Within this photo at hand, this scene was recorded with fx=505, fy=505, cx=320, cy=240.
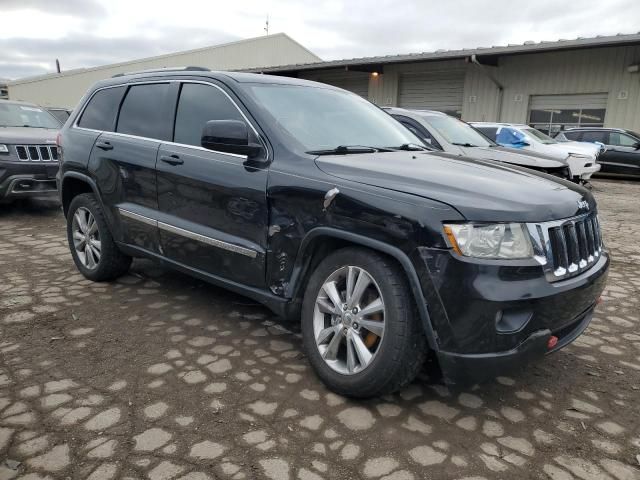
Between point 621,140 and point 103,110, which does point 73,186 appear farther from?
point 621,140

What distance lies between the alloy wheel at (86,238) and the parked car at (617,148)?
1388cm

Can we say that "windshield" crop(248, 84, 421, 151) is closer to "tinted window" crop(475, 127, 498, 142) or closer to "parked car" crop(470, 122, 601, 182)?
"parked car" crop(470, 122, 601, 182)

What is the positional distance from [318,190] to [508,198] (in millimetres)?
978

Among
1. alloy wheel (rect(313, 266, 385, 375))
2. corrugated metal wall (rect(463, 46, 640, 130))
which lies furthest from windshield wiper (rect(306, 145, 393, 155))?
corrugated metal wall (rect(463, 46, 640, 130))

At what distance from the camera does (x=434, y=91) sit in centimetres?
2031

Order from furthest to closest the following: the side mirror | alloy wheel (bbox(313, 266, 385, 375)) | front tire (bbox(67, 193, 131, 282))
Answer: front tire (bbox(67, 193, 131, 282)) < the side mirror < alloy wheel (bbox(313, 266, 385, 375))

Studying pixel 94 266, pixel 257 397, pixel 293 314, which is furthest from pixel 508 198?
pixel 94 266

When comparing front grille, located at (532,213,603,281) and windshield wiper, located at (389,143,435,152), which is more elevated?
windshield wiper, located at (389,143,435,152)

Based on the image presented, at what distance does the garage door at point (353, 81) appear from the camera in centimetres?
2242

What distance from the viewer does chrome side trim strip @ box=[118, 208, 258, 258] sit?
313cm

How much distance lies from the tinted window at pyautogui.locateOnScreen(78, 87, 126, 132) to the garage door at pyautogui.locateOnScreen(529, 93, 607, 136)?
16419mm

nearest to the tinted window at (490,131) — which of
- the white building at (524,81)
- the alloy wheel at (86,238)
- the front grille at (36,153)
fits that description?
the white building at (524,81)

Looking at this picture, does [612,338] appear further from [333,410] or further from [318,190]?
[318,190]

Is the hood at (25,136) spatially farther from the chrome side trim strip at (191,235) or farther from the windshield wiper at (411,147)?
the windshield wiper at (411,147)
